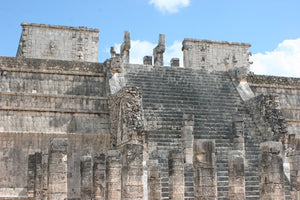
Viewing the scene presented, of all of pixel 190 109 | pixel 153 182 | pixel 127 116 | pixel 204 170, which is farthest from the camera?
pixel 190 109

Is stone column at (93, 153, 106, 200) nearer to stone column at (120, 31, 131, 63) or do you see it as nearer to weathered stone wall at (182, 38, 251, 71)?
stone column at (120, 31, 131, 63)

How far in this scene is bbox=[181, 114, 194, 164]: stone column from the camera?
18084 mm

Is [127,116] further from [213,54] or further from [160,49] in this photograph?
[213,54]

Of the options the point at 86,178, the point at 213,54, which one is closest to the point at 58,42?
the point at 213,54

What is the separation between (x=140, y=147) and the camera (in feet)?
40.1

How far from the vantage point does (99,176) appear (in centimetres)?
1242

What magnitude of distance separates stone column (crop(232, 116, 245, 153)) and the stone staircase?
0.81 ft

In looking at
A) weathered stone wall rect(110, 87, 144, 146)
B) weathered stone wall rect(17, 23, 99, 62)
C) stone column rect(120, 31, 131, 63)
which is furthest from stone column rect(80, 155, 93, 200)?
weathered stone wall rect(17, 23, 99, 62)

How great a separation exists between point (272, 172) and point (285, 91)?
13.0 m

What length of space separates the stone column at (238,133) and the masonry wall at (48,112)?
16.9 feet

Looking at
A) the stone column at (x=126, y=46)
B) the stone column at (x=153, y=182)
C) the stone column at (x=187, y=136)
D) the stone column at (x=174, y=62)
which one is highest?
the stone column at (x=126, y=46)

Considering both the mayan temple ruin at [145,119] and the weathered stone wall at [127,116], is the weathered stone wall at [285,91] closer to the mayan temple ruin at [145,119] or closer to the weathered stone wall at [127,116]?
the mayan temple ruin at [145,119]

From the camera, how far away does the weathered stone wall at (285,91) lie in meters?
23.4

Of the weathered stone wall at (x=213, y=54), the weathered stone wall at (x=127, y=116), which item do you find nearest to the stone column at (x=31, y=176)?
the weathered stone wall at (x=127, y=116)
